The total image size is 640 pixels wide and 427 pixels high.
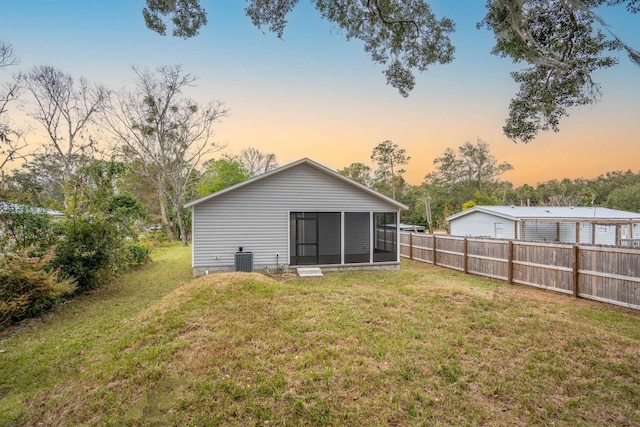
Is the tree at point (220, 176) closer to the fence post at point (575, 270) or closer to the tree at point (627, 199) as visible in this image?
the fence post at point (575, 270)

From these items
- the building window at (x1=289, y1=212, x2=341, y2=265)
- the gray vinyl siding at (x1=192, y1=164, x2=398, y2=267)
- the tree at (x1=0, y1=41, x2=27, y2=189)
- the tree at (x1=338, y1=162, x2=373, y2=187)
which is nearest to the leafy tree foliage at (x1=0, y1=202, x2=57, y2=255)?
the tree at (x1=0, y1=41, x2=27, y2=189)

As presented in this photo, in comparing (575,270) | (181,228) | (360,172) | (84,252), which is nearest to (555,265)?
(575,270)

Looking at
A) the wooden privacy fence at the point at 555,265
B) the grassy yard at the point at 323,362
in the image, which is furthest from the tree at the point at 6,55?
the wooden privacy fence at the point at 555,265

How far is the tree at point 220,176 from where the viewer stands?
989 inches

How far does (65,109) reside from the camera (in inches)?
795

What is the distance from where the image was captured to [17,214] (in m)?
6.72

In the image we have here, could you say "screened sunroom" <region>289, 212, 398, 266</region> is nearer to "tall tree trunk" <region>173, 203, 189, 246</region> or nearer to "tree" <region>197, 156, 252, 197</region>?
"tall tree trunk" <region>173, 203, 189, 246</region>

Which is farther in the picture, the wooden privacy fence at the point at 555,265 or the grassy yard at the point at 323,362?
the wooden privacy fence at the point at 555,265

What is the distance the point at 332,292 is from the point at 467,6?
23.1ft

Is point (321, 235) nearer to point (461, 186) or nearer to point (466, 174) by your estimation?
point (461, 186)

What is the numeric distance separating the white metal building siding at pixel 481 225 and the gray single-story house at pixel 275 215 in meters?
8.73

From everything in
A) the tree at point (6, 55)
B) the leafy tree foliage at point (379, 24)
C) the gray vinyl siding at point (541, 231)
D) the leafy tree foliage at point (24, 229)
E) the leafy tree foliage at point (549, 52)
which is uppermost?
the tree at point (6, 55)

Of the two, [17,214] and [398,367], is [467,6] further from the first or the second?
[17,214]

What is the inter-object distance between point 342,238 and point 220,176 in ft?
59.9
